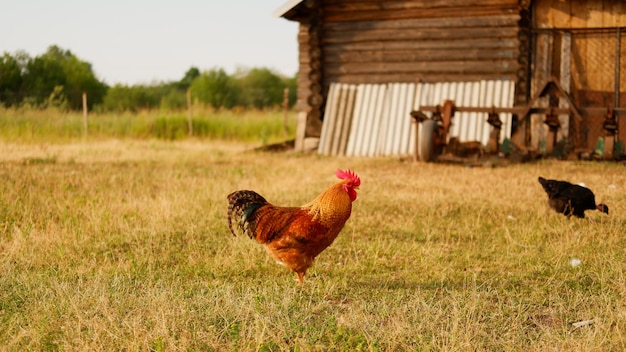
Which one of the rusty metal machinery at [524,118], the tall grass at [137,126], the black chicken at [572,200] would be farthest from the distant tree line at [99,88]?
the black chicken at [572,200]

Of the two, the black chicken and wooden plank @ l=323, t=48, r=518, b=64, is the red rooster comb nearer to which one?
the black chicken

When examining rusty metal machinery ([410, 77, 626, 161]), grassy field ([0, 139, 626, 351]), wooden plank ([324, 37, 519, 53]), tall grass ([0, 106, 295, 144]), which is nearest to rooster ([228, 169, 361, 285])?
grassy field ([0, 139, 626, 351])

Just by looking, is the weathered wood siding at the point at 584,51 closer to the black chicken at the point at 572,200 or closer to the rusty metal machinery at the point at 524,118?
the rusty metal machinery at the point at 524,118

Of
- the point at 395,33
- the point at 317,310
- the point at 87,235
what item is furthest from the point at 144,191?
the point at 395,33

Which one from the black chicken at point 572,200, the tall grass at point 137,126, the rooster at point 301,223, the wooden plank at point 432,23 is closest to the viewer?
the rooster at point 301,223

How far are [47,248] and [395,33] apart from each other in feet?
38.8

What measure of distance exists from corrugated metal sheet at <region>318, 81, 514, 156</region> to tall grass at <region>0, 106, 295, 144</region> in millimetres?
4344

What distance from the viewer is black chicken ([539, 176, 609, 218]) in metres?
8.28

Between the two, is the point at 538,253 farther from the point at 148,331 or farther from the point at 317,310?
the point at 148,331

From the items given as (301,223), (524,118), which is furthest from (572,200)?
(524,118)

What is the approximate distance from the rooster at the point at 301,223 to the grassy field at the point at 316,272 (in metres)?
0.29

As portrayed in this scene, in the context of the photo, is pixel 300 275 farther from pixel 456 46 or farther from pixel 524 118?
pixel 456 46

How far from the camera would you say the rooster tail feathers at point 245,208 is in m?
5.83

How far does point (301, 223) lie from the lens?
18.3 feet
